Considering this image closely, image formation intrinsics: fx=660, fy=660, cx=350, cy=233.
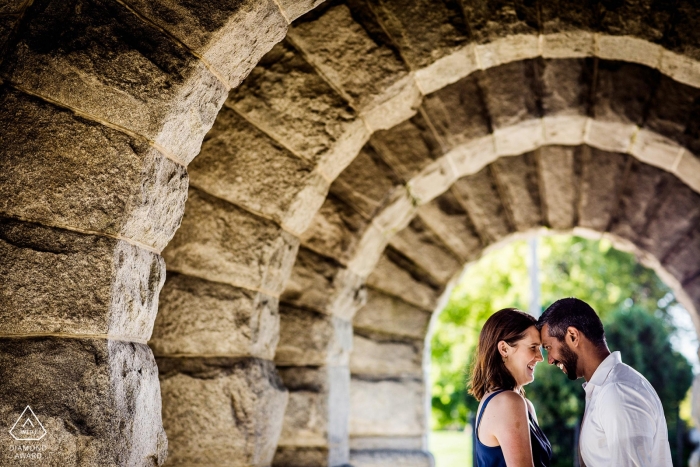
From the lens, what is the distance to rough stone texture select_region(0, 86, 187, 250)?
188 centimetres

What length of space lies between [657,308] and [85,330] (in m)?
17.4

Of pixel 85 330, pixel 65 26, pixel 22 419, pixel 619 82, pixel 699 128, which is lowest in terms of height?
pixel 22 419

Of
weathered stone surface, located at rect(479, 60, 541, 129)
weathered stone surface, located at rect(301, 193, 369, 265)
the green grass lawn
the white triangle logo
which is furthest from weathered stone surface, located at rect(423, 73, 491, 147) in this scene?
the green grass lawn

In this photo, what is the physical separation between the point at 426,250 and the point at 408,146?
4.52ft

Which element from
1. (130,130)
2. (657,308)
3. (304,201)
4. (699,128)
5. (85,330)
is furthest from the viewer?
(657,308)

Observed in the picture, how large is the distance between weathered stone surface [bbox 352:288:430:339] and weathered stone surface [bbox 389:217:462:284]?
1.06 feet

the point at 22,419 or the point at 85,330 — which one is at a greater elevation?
the point at 85,330

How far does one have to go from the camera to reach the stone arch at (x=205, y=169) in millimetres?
1869

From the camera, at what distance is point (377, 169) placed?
3758 mm

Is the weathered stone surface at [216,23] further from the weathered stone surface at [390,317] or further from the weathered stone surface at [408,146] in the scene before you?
the weathered stone surface at [390,317]

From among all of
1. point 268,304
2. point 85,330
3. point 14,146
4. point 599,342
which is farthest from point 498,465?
point 14,146

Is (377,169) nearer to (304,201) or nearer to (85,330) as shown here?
(304,201)

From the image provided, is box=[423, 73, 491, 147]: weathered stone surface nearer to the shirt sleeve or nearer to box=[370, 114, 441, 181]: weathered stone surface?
box=[370, 114, 441, 181]: weathered stone surface

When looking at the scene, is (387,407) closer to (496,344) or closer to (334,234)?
(334,234)
